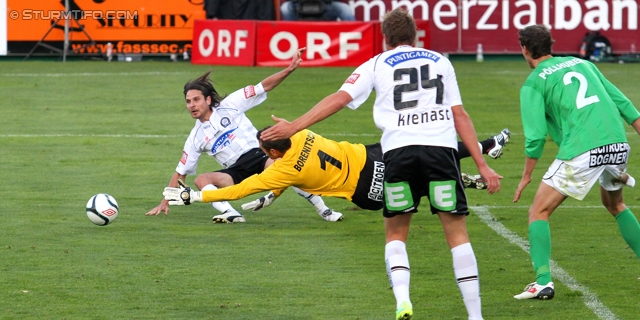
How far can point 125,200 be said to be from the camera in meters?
11.4

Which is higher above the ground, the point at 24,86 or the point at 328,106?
the point at 328,106

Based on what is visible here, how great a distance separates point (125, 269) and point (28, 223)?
2262mm

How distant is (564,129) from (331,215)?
3.59 m

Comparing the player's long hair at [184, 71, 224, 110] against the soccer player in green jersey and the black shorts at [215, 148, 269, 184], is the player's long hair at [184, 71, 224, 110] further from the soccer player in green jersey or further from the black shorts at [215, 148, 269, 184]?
the soccer player in green jersey

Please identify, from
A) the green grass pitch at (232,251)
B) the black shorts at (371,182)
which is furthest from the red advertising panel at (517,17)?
the black shorts at (371,182)

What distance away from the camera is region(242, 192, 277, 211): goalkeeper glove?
1024 centimetres

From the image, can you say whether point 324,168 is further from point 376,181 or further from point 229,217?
point 229,217

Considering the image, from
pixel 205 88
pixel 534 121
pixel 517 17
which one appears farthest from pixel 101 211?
pixel 517 17

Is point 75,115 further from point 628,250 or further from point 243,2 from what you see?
point 628,250

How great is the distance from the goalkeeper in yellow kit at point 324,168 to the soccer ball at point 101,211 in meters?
1.84

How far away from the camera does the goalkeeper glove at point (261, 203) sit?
33.6 ft

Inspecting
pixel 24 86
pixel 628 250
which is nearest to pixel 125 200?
pixel 628 250

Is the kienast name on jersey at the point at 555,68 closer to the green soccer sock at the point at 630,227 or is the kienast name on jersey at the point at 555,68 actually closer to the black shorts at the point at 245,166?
the green soccer sock at the point at 630,227

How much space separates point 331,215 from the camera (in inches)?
405
